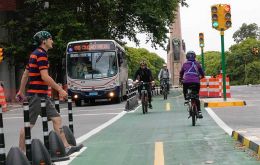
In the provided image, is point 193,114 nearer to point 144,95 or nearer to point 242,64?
point 144,95

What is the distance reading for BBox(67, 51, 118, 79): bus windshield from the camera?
1159 inches

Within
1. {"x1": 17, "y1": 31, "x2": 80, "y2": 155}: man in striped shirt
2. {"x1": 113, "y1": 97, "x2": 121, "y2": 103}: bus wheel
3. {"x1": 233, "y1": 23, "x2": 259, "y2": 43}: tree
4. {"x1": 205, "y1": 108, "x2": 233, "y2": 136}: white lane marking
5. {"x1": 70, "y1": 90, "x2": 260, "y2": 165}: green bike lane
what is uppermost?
{"x1": 233, "y1": 23, "x2": 259, "y2": 43}: tree

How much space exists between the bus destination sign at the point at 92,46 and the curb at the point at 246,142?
18.5 m

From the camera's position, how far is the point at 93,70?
29.4 meters

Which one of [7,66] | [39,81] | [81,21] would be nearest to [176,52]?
[7,66]

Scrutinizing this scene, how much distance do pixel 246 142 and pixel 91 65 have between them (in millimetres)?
19971

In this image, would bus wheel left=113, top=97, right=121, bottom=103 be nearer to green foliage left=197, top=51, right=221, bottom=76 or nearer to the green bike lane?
the green bike lane

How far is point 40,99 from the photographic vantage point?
865 cm

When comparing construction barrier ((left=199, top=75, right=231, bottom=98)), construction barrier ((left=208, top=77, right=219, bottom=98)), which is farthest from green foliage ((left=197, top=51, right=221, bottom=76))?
construction barrier ((left=208, top=77, right=219, bottom=98))

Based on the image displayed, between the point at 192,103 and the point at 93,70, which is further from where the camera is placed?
the point at 93,70

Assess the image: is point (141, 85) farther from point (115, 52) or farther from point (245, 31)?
point (245, 31)

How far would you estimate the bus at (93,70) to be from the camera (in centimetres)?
2934

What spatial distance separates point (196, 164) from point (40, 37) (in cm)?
298

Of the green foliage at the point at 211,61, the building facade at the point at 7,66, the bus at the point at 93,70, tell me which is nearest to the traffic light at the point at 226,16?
the bus at the point at 93,70
